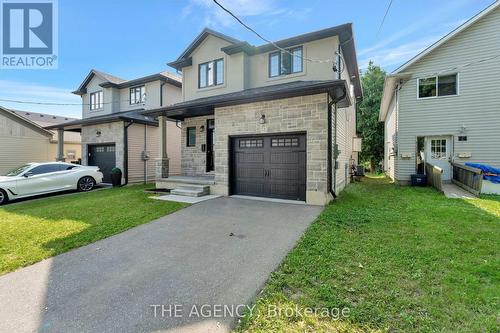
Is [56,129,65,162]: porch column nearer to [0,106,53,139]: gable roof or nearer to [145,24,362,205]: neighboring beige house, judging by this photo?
[0,106,53,139]: gable roof

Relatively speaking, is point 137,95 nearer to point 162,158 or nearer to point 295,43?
point 162,158

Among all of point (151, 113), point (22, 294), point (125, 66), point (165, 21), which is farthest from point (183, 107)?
point (125, 66)

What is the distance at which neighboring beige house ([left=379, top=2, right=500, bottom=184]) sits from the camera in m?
10.1

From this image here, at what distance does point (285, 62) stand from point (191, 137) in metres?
5.88

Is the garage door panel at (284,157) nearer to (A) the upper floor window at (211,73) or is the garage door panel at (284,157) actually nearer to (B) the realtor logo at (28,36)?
(A) the upper floor window at (211,73)

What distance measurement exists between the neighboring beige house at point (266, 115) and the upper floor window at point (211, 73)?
5 cm

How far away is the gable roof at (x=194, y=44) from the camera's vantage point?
11.3m

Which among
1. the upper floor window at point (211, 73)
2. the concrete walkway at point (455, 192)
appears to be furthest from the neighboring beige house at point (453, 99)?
the upper floor window at point (211, 73)

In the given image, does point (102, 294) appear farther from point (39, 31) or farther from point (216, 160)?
point (39, 31)

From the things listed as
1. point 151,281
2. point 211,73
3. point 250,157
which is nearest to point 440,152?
point 250,157

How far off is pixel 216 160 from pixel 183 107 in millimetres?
2563

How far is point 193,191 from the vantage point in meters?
8.92

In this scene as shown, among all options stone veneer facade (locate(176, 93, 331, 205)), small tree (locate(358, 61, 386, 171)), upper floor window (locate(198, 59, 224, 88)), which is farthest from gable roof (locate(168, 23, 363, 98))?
small tree (locate(358, 61, 386, 171))

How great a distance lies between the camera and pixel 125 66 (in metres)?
16.7
